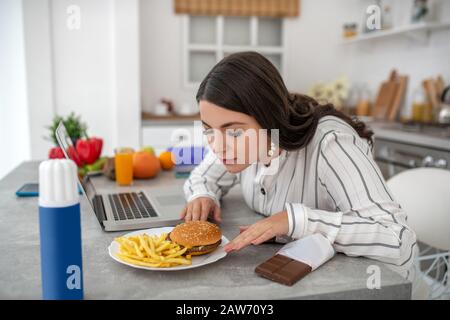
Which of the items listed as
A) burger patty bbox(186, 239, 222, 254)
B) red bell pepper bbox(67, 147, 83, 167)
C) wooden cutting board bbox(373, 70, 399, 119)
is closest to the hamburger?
burger patty bbox(186, 239, 222, 254)

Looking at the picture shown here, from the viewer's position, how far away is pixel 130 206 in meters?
1.31

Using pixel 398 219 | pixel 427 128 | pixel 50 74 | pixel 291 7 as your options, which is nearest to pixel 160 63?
pixel 50 74

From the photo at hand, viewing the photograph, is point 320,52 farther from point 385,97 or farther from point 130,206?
point 130,206

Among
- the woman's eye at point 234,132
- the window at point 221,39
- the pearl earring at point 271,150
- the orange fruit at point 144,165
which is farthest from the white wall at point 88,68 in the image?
the woman's eye at point 234,132

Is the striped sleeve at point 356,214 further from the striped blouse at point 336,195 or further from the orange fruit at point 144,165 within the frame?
the orange fruit at point 144,165

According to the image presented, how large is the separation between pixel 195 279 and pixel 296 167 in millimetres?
526

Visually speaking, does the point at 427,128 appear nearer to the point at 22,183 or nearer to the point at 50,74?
the point at 22,183

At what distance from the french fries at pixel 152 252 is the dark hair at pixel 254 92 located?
0.35 meters

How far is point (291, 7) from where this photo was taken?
421 cm

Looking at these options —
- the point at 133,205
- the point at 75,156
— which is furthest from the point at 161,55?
the point at 133,205

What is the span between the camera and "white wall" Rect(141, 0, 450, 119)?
11.2ft

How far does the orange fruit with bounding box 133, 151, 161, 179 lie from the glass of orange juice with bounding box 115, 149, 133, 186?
72 mm

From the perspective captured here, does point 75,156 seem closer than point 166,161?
Yes

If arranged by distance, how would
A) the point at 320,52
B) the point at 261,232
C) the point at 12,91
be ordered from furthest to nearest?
the point at 320,52
the point at 12,91
the point at 261,232
